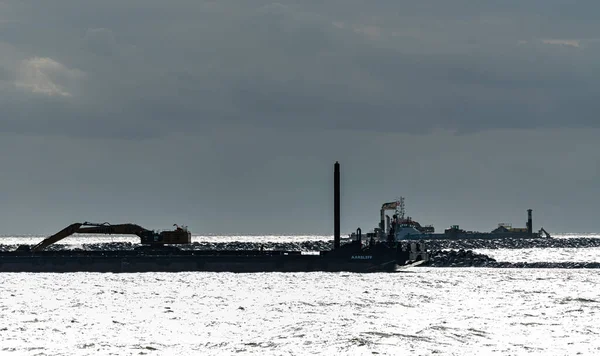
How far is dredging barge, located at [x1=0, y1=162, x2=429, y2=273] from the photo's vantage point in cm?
7656

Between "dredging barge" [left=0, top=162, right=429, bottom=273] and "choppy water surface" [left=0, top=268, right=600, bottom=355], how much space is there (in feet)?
35.9

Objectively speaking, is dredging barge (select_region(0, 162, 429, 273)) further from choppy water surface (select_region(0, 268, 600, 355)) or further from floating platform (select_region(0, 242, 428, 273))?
choppy water surface (select_region(0, 268, 600, 355))

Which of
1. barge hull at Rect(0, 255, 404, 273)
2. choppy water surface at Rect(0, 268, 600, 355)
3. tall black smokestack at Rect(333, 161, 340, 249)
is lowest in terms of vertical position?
choppy water surface at Rect(0, 268, 600, 355)

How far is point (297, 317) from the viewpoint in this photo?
3756 centimetres

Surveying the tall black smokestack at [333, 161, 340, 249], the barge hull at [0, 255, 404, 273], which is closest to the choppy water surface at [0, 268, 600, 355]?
→ the barge hull at [0, 255, 404, 273]

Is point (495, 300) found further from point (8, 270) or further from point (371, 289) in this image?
point (8, 270)

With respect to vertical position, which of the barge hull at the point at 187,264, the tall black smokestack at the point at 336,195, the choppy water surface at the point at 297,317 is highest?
the tall black smokestack at the point at 336,195

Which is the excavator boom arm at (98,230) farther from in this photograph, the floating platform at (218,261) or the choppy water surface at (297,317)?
the choppy water surface at (297,317)

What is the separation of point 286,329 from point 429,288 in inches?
1128

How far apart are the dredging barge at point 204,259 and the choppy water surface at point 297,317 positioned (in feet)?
35.9

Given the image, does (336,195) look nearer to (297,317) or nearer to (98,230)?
(98,230)

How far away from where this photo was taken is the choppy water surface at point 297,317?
92.0 feet

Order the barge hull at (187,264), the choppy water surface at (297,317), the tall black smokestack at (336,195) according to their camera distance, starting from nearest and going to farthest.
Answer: the choppy water surface at (297,317) → the barge hull at (187,264) → the tall black smokestack at (336,195)

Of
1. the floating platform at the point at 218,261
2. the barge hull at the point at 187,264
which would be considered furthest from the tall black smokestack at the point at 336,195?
the barge hull at the point at 187,264
